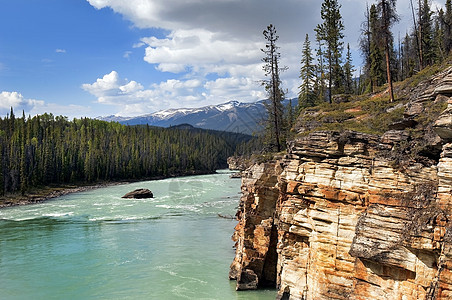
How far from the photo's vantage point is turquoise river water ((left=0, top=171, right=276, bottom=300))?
2283 cm

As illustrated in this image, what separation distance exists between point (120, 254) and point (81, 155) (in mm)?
91964

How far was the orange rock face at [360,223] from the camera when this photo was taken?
11531 millimetres

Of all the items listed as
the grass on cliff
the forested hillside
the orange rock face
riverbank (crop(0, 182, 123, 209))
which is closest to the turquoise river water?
A: the orange rock face

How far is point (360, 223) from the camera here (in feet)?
44.4

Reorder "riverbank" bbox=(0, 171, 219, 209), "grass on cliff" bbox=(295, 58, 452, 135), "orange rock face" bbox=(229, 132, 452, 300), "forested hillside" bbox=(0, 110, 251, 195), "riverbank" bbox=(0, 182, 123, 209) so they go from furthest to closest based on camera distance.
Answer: "forested hillside" bbox=(0, 110, 251, 195), "riverbank" bbox=(0, 171, 219, 209), "riverbank" bbox=(0, 182, 123, 209), "grass on cliff" bbox=(295, 58, 452, 135), "orange rock face" bbox=(229, 132, 452, 300)

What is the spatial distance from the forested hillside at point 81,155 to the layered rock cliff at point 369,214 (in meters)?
78.4

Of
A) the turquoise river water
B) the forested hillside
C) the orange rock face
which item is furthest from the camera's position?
the forested hillside

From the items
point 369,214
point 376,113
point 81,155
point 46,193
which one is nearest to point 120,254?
point 369,214

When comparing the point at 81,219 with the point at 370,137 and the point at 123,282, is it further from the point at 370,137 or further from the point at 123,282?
the point at 370,137

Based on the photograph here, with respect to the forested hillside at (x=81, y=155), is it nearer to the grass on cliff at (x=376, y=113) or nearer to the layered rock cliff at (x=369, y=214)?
the grass on cliff at (x=376, y=113)

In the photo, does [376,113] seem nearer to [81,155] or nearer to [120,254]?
[120,254]

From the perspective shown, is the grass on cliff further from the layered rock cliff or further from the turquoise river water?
the turquoise river water

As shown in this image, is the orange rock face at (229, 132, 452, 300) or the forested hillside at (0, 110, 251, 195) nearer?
the orange rock face at (229, 132, 452, 300)

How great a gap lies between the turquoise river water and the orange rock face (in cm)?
559
